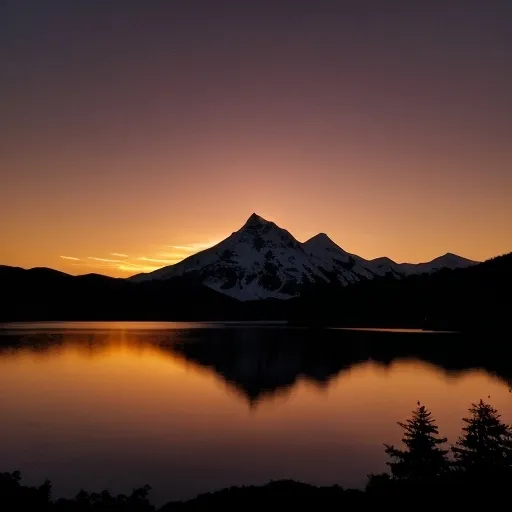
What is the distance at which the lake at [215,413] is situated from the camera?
2975 centimetres

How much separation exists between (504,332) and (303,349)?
66002 mm

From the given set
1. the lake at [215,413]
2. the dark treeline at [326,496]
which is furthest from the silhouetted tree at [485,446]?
the lake at [215,413]

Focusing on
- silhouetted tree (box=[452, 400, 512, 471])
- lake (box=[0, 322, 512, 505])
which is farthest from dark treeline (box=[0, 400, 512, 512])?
lake (box=[0, 322, 512, 505])

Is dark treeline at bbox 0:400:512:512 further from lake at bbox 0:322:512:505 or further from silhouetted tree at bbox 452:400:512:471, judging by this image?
lake at bbox 0:322:512:505

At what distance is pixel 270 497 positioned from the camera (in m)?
18.7

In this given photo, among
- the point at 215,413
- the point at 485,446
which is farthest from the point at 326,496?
the point at 215,413

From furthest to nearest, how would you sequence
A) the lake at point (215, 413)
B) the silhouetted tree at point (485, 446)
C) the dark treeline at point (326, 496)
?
the lake at point (215, 413), the silhouetted tree at point (485, 446), the dark treeline at point (326, 496)

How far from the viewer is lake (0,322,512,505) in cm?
2975

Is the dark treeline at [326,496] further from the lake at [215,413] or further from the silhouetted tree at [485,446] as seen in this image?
the lake at [215,413]

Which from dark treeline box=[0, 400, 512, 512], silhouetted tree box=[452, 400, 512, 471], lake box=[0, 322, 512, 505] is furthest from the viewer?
lake box=[0, 322, 512, 505]

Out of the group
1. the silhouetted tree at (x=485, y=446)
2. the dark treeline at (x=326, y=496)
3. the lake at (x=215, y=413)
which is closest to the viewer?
the dark treeline at (x=326, y=496)

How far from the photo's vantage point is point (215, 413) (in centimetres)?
4859

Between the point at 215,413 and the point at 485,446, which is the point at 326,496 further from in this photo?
the point at 215,413

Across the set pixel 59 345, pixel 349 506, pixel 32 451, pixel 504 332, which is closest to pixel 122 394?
pixel 32 451
